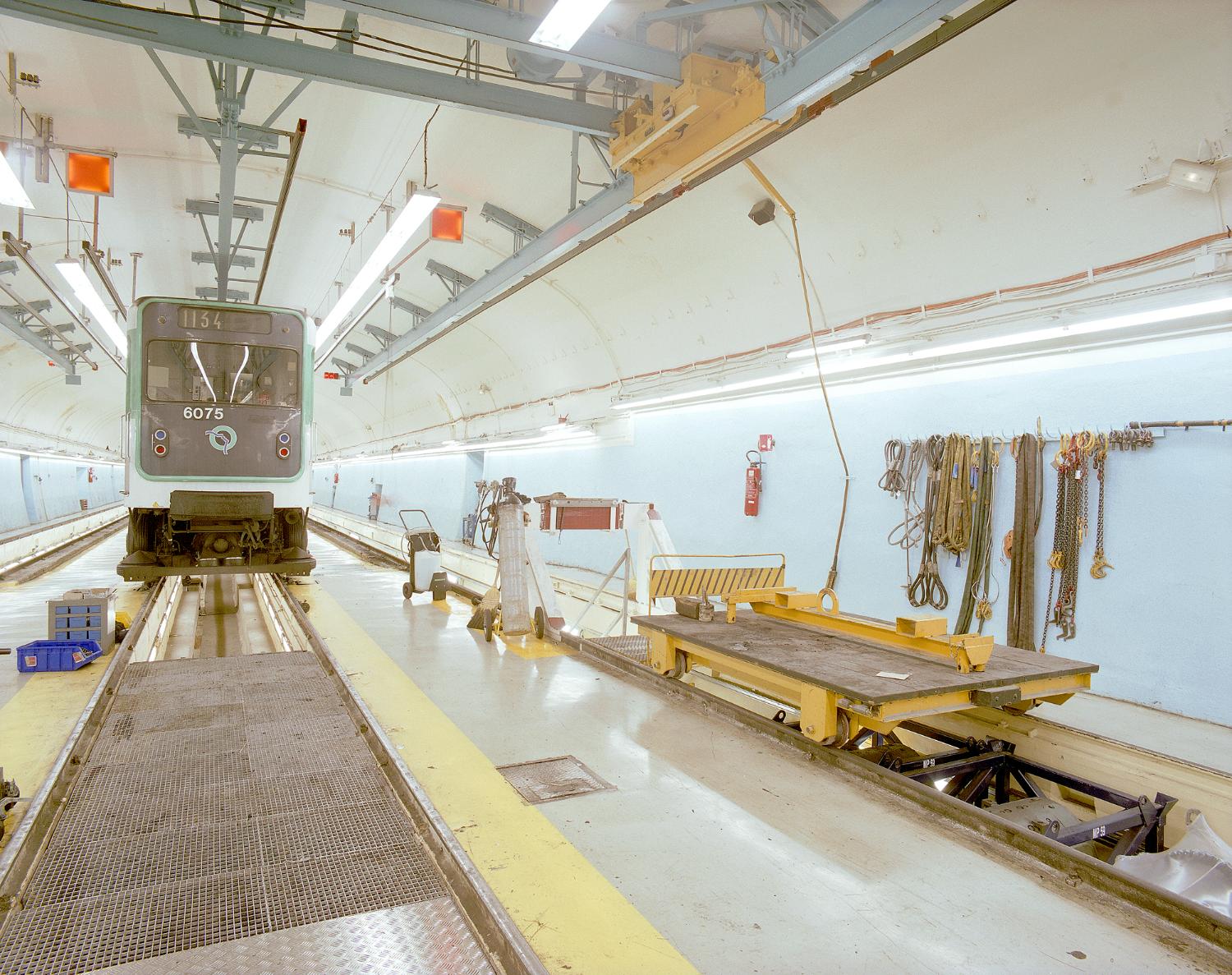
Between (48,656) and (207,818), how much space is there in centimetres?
357

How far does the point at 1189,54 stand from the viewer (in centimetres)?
405

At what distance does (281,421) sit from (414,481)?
14.9 m

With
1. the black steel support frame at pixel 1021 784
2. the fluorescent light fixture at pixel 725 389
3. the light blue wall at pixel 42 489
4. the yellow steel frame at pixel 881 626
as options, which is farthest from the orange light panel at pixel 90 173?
the light blue wall at pixel 42 489

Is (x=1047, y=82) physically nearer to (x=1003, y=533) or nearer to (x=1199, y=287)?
(x=1199, y=287)

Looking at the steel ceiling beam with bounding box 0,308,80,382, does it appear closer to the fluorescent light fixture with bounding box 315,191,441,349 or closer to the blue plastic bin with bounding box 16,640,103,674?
the fluorescent light fixture with bounding box 315,191,441,349

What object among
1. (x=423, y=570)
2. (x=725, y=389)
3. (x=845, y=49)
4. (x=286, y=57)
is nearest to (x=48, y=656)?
(x=423, y=570)

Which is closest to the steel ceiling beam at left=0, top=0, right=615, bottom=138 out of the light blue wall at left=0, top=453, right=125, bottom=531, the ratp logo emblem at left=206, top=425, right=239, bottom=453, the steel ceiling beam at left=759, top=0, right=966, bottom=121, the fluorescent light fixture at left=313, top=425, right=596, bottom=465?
the steel ceiling beam at left=759, top=0, right=966, bottom=121

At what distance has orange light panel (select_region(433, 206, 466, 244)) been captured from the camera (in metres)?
8.22

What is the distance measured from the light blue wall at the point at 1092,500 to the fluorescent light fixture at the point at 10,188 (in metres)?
6.99

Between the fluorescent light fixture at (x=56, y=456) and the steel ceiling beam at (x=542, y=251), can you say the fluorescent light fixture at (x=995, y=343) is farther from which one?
the fluorescent light fixture at (x=56, y=456)

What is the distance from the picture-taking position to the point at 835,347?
674 cm

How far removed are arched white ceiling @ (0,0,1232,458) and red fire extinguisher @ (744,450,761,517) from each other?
1.43 m

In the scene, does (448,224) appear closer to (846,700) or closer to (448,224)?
(448,224)

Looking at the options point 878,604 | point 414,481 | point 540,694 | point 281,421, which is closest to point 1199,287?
point 878,604
